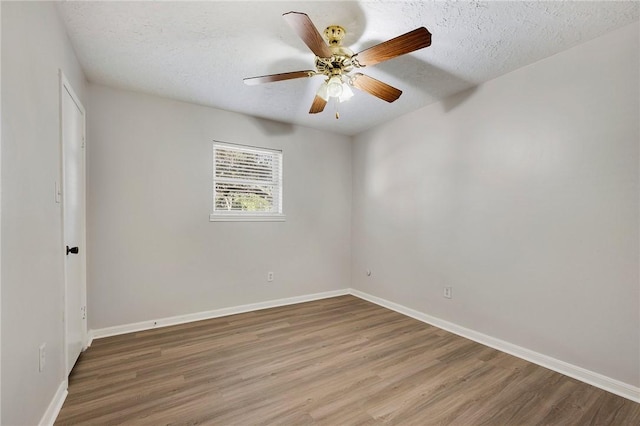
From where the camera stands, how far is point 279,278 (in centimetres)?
389

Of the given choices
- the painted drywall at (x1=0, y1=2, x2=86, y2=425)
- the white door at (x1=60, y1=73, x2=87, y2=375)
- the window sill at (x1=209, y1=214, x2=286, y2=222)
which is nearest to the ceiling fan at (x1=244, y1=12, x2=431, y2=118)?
the painted drywall at (x1=0, y1=2, x2=86, y2=425)

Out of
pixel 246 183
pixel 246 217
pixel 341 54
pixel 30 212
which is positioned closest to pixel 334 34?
pixel 341 54

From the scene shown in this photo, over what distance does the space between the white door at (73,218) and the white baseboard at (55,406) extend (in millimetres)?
147

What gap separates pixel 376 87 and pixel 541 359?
8.48 feet

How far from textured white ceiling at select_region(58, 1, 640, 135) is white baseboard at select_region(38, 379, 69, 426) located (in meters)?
2.38

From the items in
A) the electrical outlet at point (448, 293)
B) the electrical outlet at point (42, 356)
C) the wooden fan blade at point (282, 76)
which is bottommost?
the electrical outlet at point (448, 293)

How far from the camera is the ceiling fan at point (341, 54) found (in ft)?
5.14

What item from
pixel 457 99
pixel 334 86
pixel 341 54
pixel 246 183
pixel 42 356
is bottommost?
pixel 42 356

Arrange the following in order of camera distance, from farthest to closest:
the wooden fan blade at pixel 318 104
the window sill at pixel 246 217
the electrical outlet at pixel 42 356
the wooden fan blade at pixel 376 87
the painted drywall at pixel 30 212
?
the window sill at pixel 246 217
the wooden fan blade at pixel 318 104
the wooden fan blade at pixel 376 87
the electrical outlet at pixel 42 356
the painted drywall at pixel 30 212

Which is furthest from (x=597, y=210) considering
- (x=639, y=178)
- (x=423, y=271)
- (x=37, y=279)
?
(x=37, y=279)

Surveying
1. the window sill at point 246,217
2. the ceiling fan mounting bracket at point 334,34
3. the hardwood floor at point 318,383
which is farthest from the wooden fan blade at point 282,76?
the hardwood floor at point 318,383

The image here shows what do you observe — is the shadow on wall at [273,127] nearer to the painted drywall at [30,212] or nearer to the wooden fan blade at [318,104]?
the wooden fan blade at [318,104]

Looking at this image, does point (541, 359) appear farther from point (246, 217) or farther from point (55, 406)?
point (55, 406)

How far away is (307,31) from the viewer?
158 centimetres
